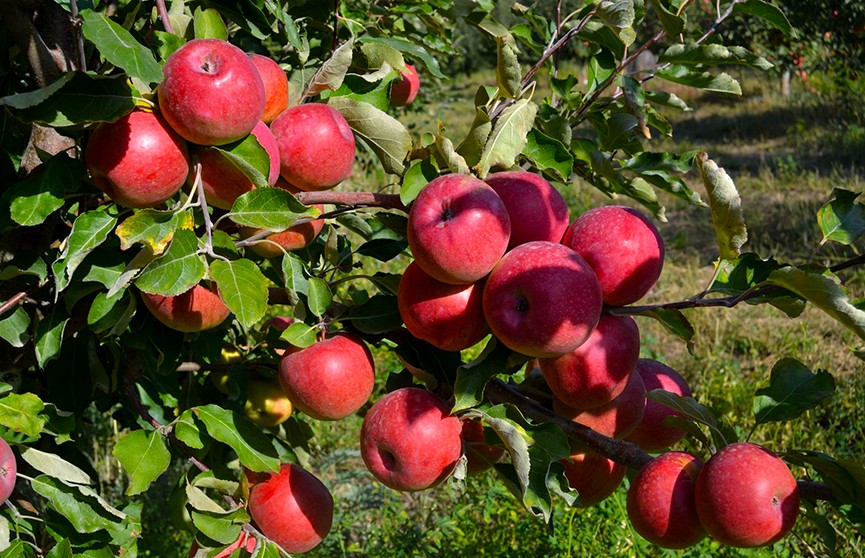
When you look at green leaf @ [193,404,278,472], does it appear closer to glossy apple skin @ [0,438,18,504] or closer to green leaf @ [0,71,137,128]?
glossy apple skin @ [0,438,18,504]

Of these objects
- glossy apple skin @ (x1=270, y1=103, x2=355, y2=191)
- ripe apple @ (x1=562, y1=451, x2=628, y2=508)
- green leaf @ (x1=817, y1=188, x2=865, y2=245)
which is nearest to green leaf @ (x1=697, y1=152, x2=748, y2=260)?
green leaf @ (x1=817, y1=188, x2=865, y2=245)

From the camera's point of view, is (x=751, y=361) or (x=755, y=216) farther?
(x=755, y=216)

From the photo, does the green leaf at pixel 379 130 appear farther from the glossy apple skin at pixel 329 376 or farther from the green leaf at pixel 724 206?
the green leaf at pixel 724 206

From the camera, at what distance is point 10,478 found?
1.08 meters

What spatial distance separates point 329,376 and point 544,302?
36 cm

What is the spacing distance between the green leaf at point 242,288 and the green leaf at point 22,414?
1.18ft

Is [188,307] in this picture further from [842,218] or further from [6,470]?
[842,218]

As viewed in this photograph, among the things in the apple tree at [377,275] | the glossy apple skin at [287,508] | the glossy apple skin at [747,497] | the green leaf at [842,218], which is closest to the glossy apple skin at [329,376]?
the apple tree at [377,275]

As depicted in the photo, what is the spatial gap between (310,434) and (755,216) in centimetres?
511

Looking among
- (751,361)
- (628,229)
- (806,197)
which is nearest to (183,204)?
(628,229)

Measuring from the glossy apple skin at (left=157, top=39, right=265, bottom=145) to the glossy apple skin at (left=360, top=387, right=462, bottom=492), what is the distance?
0.40 meters

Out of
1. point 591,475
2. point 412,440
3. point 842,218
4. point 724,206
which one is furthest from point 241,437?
point 842,218

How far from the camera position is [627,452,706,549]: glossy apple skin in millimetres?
992

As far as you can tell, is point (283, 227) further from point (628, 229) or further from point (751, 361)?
point (751, 361)
